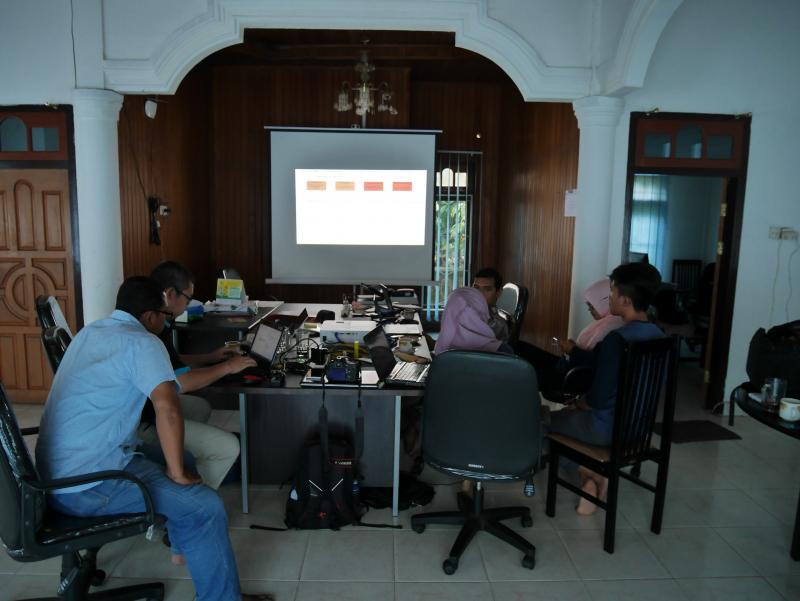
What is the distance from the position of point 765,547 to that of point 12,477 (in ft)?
10.5

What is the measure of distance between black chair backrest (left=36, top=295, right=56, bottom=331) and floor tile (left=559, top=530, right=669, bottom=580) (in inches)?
102

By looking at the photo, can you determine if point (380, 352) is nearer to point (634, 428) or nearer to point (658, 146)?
point (634, 428)

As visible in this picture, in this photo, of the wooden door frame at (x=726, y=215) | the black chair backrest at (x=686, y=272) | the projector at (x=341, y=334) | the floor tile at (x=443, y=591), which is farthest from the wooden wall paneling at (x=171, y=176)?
the black chair backrest at (x=686, y=272)

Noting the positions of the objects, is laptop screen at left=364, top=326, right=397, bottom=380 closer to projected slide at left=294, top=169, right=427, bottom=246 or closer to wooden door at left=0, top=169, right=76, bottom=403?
wooden door at left=0, top=169, right=76, bottom=403

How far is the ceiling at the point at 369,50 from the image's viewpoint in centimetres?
586

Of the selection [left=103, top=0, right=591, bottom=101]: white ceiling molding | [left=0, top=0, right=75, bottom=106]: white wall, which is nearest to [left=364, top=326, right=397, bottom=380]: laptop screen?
[left=103, top=0, right=591, bottom=101]: white ceiling molding

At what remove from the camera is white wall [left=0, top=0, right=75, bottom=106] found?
4.13 meters

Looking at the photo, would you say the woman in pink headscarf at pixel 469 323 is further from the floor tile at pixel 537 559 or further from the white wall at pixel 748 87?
the white wall at pixel 748 87

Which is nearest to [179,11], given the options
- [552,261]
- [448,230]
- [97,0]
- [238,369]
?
[97,0]

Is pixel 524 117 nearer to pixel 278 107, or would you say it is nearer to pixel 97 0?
pixel 278 107

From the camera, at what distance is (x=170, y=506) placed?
6.72ft

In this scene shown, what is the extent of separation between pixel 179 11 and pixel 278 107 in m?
3.36

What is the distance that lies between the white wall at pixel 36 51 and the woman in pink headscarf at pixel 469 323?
3.23 m

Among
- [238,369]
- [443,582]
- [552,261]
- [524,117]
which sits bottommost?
[443,582]
